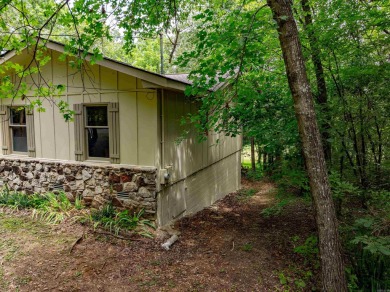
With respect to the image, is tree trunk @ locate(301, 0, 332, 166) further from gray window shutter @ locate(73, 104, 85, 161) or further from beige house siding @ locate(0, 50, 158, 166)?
gray window shutter @ locate(73, 104, 85, 161)

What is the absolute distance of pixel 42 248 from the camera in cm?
462

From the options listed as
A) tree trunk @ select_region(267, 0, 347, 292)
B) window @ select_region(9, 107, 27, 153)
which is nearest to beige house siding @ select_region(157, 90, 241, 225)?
tree trunk @ select_region(267, 0, 347, 292)

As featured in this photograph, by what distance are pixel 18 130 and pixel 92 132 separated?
2.54 metres

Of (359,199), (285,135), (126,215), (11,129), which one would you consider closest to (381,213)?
(359,199)

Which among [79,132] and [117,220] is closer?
[117,220]

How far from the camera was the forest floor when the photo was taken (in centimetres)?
372

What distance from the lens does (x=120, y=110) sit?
5586 mm

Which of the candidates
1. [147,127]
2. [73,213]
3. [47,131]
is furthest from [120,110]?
[73,213]

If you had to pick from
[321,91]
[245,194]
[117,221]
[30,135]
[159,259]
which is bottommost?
[245,194]

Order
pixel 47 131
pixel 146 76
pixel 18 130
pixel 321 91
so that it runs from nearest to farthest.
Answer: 1. pixel 146 76
2. pixel 321 91
3. pixel 47 131
4. pixel 18 130

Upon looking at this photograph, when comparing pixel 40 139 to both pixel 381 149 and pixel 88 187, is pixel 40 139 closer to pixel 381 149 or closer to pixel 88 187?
pixel 88 187

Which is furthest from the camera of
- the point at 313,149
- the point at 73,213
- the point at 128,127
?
the point at 73,213

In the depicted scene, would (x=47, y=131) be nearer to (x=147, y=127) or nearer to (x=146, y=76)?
(x=147, y=127)

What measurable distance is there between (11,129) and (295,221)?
7516 mm
